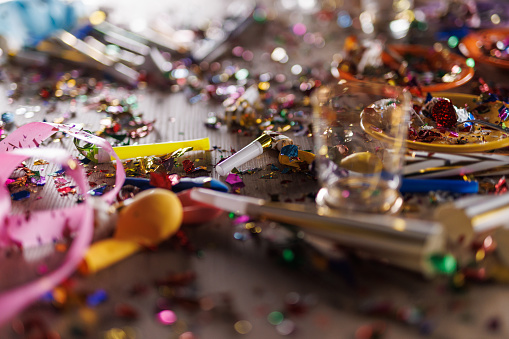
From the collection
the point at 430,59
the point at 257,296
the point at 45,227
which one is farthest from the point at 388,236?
the point at 430,59

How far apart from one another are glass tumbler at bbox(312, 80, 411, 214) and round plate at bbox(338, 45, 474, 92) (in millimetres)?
154

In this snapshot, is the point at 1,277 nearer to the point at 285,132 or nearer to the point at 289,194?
the point at 289,194

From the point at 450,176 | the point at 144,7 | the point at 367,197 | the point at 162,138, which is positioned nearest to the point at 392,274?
the point at 367,197

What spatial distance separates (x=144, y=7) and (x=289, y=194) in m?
1.06

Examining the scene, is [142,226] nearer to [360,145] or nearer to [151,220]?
[151,220]

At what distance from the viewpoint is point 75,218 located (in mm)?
520

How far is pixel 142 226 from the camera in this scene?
0.49m

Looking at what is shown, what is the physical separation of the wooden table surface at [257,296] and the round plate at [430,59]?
0.45 metres

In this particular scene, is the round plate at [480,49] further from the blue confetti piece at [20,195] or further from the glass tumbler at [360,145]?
the blue confetti piece at [20,195]

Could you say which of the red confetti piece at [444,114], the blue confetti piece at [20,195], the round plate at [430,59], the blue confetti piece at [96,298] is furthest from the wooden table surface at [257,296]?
the round plate at [430,59]

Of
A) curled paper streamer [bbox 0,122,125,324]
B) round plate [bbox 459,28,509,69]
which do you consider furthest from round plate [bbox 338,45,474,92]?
curled paper streamer [bbox 0,122,125,324]

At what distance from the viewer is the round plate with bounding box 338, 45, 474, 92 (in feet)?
2.64

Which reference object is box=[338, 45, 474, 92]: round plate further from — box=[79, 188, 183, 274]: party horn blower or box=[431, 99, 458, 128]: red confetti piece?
box=[79, 188, 183, 274]: party horn blower

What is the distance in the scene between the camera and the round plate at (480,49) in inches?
34.9
